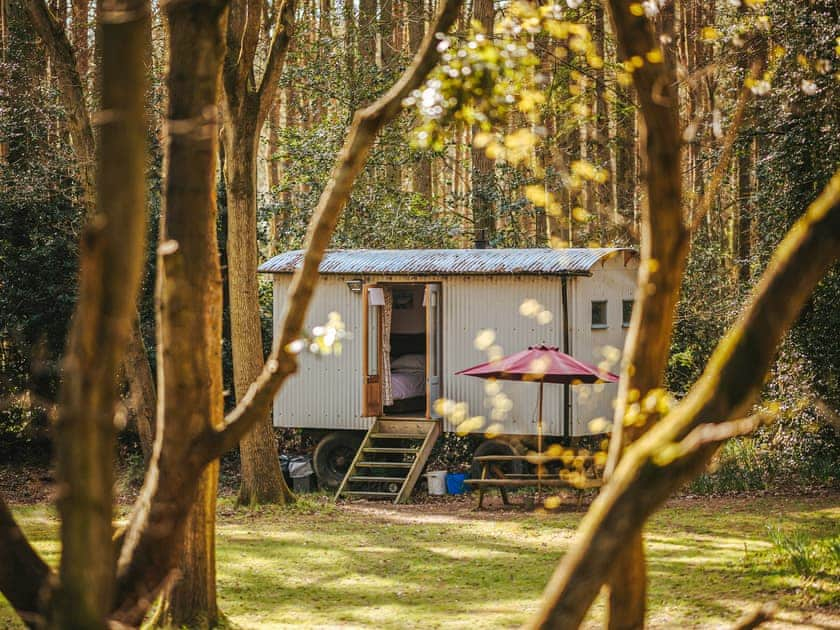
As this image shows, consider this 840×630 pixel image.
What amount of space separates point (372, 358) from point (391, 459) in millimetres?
1531

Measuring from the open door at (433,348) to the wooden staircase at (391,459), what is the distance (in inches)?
15.1

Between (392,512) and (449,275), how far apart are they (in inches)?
143

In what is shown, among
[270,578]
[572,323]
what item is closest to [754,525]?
[572,323]

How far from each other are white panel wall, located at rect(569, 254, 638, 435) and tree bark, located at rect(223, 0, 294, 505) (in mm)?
4185

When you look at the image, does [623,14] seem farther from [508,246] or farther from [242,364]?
[508,246]

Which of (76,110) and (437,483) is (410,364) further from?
(76,110)

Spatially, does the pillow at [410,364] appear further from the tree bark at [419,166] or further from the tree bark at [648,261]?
the tree bark at [648,261]

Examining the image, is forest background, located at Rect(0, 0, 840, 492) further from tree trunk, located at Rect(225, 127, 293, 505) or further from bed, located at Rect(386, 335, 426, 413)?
bed, located at Rect(386, 335, 426, 413)

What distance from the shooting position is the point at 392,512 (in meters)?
14.4

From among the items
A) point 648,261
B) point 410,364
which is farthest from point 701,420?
point 410,364

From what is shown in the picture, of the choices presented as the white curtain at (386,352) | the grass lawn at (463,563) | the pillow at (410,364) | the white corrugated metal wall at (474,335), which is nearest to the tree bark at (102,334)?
the grass lawn at (463,563)

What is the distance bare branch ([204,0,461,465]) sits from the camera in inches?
130

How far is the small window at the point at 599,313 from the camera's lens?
52.0ft

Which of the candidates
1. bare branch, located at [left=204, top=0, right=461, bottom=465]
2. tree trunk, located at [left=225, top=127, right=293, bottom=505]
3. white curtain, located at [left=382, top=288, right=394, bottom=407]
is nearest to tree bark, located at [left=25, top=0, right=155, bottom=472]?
tree trunk, located at [left=225, top=127, right=293, bottom=505]
